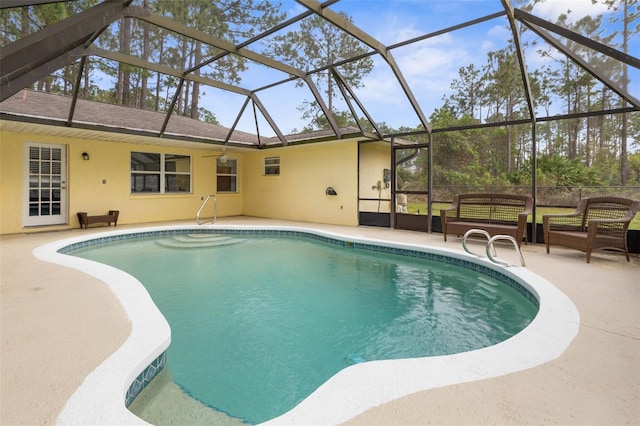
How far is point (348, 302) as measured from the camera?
402cm

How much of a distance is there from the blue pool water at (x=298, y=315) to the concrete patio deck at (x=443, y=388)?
0.62 metres

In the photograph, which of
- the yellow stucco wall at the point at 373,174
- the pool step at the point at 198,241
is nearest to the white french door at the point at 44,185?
the pool step at the point at 198,241

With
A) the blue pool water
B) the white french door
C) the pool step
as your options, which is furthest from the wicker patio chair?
the white french door

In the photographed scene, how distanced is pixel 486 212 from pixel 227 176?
29.4 feet

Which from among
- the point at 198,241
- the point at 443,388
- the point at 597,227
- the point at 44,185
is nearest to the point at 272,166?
the point at 198,241

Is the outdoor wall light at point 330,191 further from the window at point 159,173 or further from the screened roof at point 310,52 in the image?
the window at point 159,173

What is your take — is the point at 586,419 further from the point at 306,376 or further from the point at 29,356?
the point at 29,356

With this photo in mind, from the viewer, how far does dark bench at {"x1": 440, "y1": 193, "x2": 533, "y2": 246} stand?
6466 millimetres

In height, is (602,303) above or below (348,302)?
above

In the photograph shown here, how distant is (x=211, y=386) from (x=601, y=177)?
16.5 metres

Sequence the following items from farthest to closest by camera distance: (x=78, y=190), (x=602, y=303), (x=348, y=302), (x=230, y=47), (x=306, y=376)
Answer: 1. (x=78, y=190)
2. (x=230, y=47)
3. (x=348, y=302)
4. (x=602, y=303)
5. (x=306, y=376)

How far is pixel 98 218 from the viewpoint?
8828 mm

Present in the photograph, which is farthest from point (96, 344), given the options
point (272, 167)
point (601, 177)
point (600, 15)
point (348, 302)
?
point (601, 177)

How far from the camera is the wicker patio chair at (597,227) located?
15.9 ft
